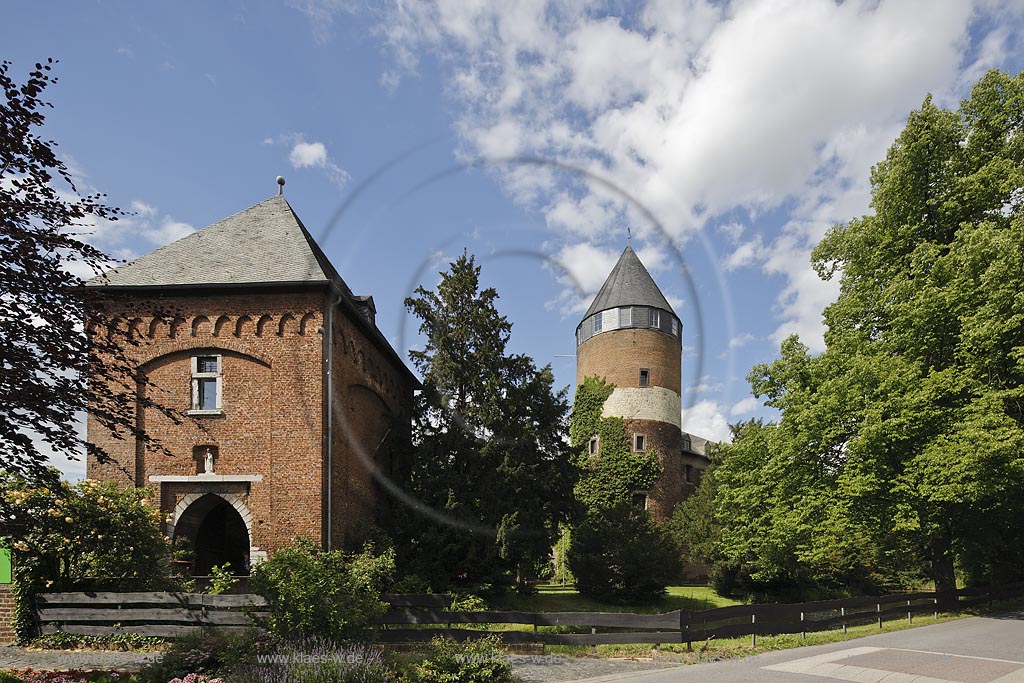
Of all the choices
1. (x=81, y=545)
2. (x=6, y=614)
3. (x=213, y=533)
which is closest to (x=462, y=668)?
(x=81, y=545)

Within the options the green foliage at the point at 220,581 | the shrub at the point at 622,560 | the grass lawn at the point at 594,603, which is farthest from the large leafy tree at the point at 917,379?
the green foliage at the point at 220,581

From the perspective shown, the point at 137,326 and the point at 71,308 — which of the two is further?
the point at 137,326

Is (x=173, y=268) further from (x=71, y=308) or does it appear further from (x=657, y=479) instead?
(x=657, y=479)

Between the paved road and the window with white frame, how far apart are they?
13.5 metres

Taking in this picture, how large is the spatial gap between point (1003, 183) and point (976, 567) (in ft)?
63.2

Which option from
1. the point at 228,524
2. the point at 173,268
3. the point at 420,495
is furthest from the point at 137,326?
the point at 420,495

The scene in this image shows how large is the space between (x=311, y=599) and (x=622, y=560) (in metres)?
19.5

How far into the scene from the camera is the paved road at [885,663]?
11.3 meters

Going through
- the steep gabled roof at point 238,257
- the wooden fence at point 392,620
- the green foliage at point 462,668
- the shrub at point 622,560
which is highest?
the steep gabled roof at point 238,257

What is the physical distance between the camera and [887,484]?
66.1 ft

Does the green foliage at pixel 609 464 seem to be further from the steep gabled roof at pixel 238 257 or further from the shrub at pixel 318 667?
the shrub at pixel 318 667

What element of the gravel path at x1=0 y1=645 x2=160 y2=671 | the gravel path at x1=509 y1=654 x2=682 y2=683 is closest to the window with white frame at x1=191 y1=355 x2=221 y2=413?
the gravel path at x1=0 y1=645 x2=160 y2=671

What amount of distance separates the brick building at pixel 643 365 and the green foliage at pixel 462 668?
99.1 ft

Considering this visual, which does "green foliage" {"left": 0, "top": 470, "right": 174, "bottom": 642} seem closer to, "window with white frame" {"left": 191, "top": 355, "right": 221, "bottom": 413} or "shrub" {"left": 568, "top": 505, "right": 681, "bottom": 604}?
"window with white frame" {"left": 191, "top": 355, "right": 221, "bottom": 413}
